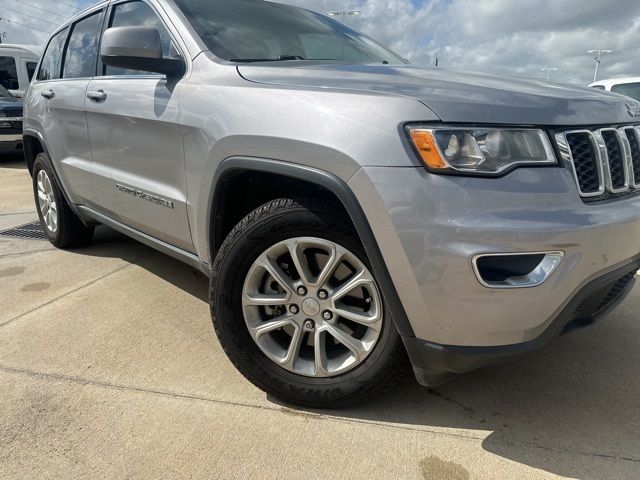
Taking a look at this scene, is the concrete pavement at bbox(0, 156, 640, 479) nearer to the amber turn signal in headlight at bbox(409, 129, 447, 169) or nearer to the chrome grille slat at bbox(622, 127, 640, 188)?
the chrome grille slat at bbox(622, 127, 640, 188)

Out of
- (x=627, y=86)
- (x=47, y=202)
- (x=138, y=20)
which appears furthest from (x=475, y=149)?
(x=627, y=86)

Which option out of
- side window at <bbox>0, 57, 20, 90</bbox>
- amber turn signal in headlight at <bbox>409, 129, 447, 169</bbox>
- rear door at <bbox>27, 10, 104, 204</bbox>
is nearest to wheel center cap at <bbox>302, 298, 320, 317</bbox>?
amber turn signal in headlight at <bbox>409, 129, 447, 169</bbox>

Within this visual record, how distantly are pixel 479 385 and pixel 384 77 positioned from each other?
4.62 ft

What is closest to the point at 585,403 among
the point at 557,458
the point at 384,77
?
the point at 557,458

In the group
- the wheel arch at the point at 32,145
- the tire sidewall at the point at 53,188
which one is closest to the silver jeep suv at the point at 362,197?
the tire sidewall at the point at 53,188

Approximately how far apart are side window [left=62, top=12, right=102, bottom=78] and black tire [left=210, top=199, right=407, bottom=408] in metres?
2.05

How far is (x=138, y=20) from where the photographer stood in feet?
9.61

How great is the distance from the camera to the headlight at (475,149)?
1628mm

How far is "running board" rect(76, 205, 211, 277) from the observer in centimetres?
256

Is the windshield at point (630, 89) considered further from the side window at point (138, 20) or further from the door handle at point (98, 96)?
the door handle at point (98, 96)

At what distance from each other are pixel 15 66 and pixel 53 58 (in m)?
10.8

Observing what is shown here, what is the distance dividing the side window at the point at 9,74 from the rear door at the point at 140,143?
11.9 meters

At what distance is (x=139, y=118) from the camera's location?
104 inches

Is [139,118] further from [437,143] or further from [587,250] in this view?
[587,250]
